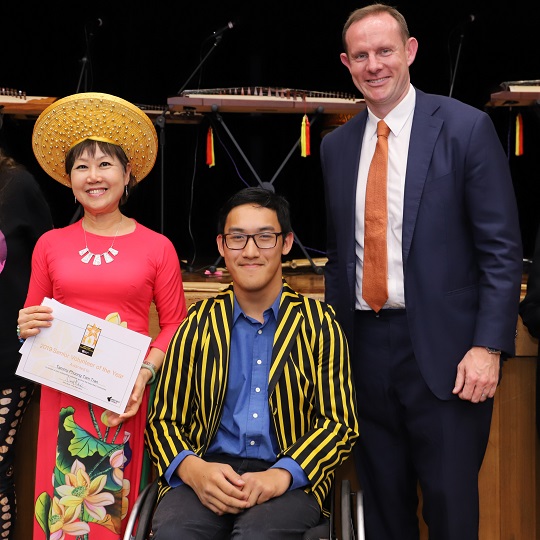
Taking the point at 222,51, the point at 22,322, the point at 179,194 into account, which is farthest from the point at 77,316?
the point at 222,51

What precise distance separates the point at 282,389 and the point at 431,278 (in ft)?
1.71

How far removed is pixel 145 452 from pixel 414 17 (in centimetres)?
530

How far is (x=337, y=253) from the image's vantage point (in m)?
2.49

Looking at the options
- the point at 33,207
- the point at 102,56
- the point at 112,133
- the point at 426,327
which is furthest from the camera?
the point at 102,56

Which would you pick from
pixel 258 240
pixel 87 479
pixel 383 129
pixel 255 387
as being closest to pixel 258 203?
pixel 258 240

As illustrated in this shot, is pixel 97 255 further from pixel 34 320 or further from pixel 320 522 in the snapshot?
pixel 320 522

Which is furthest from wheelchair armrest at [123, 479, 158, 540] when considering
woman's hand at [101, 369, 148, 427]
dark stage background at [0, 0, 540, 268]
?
dark stage background at [0, 0, 540, 268]

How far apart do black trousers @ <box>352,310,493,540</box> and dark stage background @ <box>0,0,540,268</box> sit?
4.16m

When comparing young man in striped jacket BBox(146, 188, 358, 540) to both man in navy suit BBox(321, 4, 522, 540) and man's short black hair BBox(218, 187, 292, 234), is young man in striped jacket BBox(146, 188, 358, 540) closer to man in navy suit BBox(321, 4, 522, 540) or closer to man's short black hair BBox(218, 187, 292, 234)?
man's short black hair BBox(218, 187, 292, 234)

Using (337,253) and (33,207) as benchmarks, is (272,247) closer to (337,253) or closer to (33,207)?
(337,253)

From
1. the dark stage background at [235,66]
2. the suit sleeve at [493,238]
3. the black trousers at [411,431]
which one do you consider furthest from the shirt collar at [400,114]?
the dark stage background at [235,66]

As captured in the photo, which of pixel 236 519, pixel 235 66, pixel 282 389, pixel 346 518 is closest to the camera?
pixel 346 518

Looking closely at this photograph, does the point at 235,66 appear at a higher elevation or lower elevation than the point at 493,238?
higher

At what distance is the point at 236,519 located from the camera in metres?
2.03
